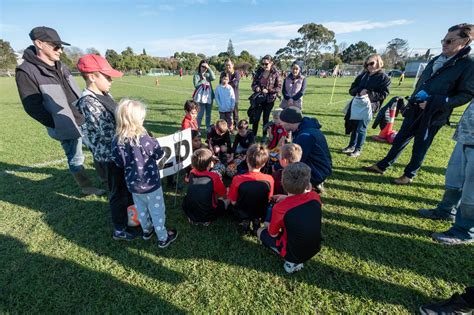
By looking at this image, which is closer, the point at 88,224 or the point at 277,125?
the point at 88,224

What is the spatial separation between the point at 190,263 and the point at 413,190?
12.8 ft

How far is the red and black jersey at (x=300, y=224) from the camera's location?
2.24 m

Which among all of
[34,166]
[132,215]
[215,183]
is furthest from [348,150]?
[34,166]

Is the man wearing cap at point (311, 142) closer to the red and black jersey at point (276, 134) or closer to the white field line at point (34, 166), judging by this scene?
the red and black jersey at point (276, 134)

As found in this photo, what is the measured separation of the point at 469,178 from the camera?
2.49m

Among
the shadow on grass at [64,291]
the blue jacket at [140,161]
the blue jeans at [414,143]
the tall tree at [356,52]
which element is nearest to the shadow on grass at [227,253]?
the shadow on grass at [64,291]

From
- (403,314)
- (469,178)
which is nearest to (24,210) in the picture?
(403,314)

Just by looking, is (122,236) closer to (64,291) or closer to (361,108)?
(64,291)

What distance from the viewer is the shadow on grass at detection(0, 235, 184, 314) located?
2.14 metres

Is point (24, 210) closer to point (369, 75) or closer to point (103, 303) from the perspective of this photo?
point (103, 303)

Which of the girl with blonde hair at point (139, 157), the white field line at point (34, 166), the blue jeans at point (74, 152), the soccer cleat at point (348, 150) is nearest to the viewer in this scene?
the girl with blonde hair at point (139, 157)

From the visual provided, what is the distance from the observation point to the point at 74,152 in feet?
11.7

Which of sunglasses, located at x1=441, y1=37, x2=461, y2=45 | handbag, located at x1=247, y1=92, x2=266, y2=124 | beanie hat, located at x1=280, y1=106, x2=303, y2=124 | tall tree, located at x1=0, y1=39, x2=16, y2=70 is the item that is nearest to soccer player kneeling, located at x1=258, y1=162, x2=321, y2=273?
beanie hat, located at x1=280, y1=106, x2=303, y2=124

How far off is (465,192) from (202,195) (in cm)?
295
